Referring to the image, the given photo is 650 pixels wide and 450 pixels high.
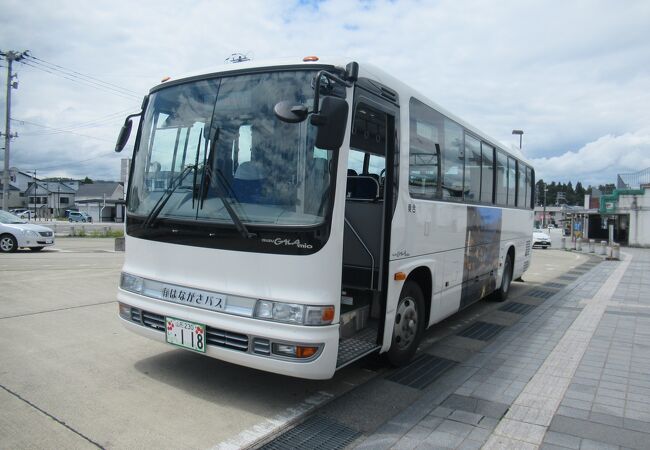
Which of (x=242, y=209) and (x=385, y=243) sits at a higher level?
(x=242, y=209)

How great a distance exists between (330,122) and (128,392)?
9.53 feet

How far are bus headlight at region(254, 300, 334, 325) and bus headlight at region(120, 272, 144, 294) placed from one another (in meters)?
1.42

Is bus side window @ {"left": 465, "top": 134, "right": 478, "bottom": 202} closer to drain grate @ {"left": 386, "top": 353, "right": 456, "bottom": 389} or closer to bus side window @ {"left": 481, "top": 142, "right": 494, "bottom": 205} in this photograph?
bus side window @ {"left": 481, "top": 142, "right": 494, "bottom": 205}

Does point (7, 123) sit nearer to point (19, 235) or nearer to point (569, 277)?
point (19, 235)

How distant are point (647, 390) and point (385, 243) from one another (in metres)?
3.04

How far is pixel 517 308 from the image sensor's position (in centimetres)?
903

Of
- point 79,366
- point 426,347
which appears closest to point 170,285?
point 79,366

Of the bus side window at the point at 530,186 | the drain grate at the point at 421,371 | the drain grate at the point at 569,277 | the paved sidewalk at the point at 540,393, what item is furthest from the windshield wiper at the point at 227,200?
the drain grate at the point at 569,277

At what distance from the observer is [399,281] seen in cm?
458

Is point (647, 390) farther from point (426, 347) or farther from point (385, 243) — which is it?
point (385, 243)

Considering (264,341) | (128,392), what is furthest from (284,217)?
(128,392)

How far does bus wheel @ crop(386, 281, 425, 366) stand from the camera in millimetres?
4848

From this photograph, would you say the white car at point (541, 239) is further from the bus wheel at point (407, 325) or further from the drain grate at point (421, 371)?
the bus wheel at point (407, 325)

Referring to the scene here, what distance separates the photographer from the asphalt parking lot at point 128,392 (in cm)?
334
